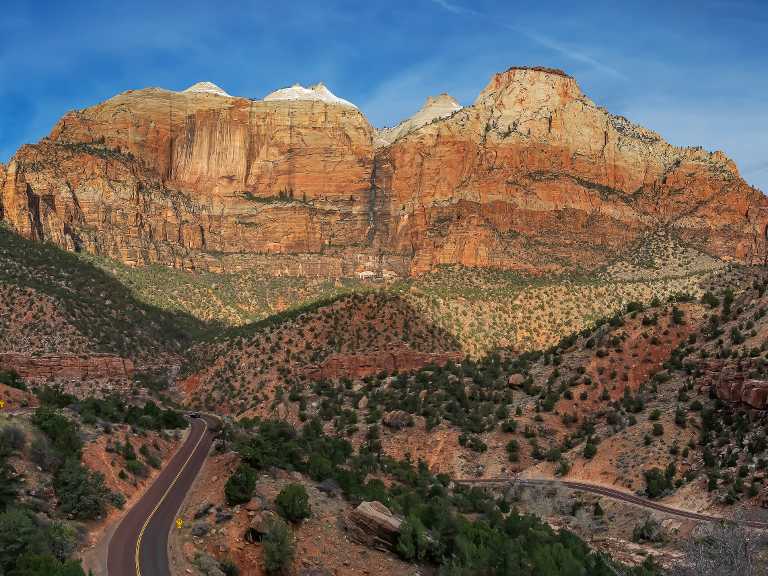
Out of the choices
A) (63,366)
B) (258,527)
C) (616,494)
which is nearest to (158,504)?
(258,527)

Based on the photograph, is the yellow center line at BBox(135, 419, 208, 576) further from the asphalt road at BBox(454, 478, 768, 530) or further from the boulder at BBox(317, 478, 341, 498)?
the asphalt road at BBox(454, 478, 768, 530)

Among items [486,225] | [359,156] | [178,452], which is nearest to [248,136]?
[359,156]

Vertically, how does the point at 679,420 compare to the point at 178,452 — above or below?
above

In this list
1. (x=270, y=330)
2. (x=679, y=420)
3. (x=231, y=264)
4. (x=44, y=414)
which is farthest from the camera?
(x=231, y=264)

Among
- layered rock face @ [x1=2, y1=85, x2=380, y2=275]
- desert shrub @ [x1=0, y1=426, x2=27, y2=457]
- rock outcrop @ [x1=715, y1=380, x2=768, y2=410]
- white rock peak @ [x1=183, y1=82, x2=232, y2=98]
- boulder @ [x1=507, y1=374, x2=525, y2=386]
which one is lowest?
desert shrub @ [x1=0, y1=426, x2=27, y2=457]

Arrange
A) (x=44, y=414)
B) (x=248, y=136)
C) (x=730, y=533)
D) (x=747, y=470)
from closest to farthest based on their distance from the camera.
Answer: (x=730, y=533), (x=44, y=414), (x=747, y=470), (x=248, y=136)

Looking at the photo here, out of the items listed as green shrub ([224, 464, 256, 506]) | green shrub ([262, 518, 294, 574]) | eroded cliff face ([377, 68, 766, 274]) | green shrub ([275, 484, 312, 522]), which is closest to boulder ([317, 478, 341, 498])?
green shrub ([275, 484, 312, 522])

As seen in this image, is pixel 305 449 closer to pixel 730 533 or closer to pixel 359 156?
pixel 730 533
